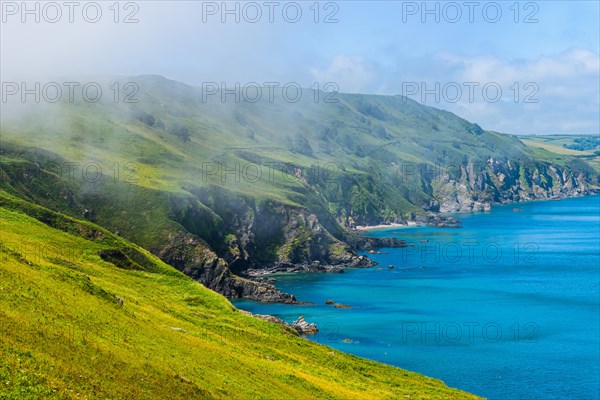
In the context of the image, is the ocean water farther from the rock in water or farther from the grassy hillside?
the grassy hillside

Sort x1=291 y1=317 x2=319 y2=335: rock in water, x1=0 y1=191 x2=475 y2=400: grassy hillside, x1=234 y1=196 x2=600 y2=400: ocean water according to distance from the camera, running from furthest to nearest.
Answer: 1. x1=291 y1=317 x2=319 y2=335: rock in water
2. x1=234 y1=196 x2=600 y2=400: ocean water
3. x1=0 y1=191 x2=475 y2=400: grassy hillside

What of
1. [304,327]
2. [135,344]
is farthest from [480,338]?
[135,344]

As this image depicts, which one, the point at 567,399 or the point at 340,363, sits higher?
the point at 340,363

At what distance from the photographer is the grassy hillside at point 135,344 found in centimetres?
3850

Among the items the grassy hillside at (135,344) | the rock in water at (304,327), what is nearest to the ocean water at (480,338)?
the rock in water at (304,327)

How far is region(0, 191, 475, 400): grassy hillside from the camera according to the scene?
3850cm

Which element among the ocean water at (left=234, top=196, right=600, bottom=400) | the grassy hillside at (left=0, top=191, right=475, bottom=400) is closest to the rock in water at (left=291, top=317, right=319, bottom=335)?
the ocean water at (left=234, top=196, right=600, bottom=400)

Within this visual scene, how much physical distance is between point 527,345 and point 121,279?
327 ft

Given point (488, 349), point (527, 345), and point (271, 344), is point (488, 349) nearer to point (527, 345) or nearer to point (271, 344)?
point (527, 345)

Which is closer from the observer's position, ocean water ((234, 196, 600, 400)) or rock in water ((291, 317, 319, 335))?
ocean water ((234, 196, 600, 400))

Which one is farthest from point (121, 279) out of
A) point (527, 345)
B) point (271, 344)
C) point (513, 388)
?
point (527, 345)

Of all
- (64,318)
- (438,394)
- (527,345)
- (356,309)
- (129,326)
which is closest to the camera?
(64,318)

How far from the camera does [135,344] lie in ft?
173

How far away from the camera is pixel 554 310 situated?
18425cm
